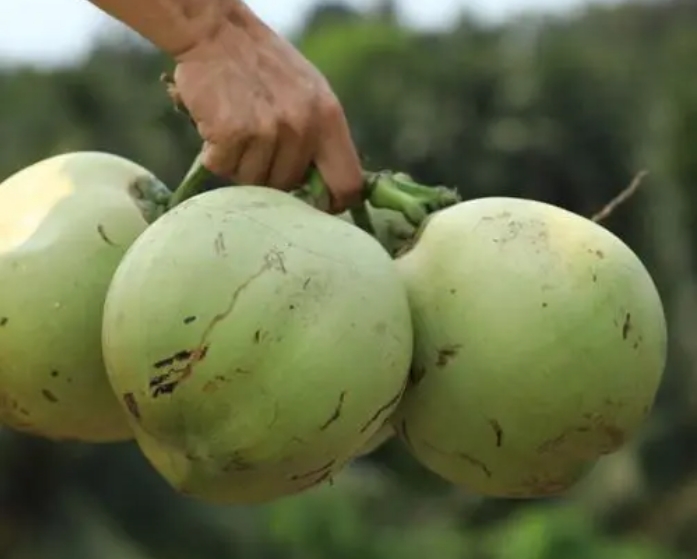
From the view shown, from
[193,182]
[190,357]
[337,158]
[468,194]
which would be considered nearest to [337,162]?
[337,158]

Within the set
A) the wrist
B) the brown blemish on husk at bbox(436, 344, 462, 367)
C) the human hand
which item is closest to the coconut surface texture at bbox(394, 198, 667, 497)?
the brown blemish on husk at bbox(436, 344, 462, 367)

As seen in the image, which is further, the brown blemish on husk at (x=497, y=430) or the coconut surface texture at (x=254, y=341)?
the brown blemish on husk at (x=497, y=430)

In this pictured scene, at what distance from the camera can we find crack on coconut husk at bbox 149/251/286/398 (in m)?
1.20

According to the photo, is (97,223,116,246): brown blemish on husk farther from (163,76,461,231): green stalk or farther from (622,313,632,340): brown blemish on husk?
(622,313,632,340): brown blemish on husk

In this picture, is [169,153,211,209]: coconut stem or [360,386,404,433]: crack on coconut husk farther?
[169,153,211,209]: coconut stem

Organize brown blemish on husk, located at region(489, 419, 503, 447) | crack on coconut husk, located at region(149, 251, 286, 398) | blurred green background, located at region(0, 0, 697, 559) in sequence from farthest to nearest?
blurred green background, located at region(0, 0, 697, 559) → brown blemish on husk, located at region(489, 419, 503, 447) → crack on coconut husk, located at region(149, 251, 286, 398)

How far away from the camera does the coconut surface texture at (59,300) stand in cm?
133

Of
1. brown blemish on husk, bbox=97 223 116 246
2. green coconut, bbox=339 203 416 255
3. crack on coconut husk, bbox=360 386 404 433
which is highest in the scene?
brown blemish on husk, bbox=97 223 116 246

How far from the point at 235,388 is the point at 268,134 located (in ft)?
0.75

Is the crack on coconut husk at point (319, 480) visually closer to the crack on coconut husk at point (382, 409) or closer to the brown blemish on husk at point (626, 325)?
Result: the crack on coconut husk at point (382, 409)

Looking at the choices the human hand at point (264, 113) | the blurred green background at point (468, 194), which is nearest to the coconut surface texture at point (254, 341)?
the human hand at point (264, 113)

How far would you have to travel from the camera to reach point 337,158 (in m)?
1.36

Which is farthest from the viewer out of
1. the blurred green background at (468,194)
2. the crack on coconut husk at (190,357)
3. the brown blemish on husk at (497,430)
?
the blurred green background at (468,194)

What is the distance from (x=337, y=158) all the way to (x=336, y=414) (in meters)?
0.24
